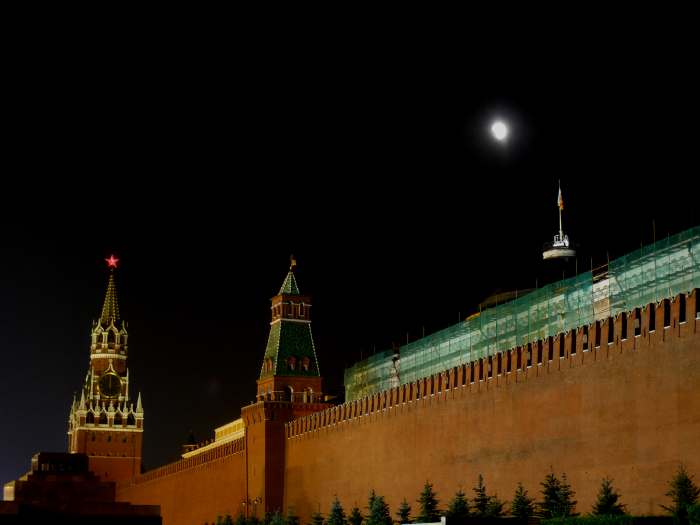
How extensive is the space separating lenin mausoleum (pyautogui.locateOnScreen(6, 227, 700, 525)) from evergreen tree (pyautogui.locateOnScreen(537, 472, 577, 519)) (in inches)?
13.9

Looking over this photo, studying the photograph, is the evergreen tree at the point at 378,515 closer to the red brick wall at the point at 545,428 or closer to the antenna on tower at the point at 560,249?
the red brick wall at the point at 545,428

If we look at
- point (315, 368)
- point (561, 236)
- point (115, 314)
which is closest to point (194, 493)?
Answer: point (315, 368)

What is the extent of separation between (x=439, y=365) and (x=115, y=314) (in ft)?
147

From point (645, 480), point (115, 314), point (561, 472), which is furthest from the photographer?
point (115, 314)

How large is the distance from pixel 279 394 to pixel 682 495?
91.0ft

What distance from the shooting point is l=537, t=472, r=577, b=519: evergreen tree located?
26.7 m

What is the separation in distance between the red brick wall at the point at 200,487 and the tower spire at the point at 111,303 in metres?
17.2

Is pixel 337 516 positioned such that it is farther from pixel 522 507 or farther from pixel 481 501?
pixel 522 507

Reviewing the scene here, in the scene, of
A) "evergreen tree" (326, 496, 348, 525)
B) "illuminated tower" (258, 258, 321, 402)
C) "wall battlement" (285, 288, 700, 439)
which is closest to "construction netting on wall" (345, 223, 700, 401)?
"wall battlement" (285, 288, 700, 439)

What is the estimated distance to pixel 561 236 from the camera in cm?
4741

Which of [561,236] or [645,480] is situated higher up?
[561,236]

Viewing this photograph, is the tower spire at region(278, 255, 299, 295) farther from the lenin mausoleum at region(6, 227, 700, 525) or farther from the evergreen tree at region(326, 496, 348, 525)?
the evergreen tree at region(326, 496, 348, 525)

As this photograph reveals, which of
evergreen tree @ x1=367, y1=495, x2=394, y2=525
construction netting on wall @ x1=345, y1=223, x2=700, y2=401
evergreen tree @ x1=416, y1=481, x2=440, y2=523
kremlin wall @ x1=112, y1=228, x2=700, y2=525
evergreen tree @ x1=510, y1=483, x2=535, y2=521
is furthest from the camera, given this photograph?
evergreen tree @ x1=367, y1=495, x2=394, y2=525

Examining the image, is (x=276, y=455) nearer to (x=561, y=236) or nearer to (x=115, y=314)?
(x=561, y=236)
